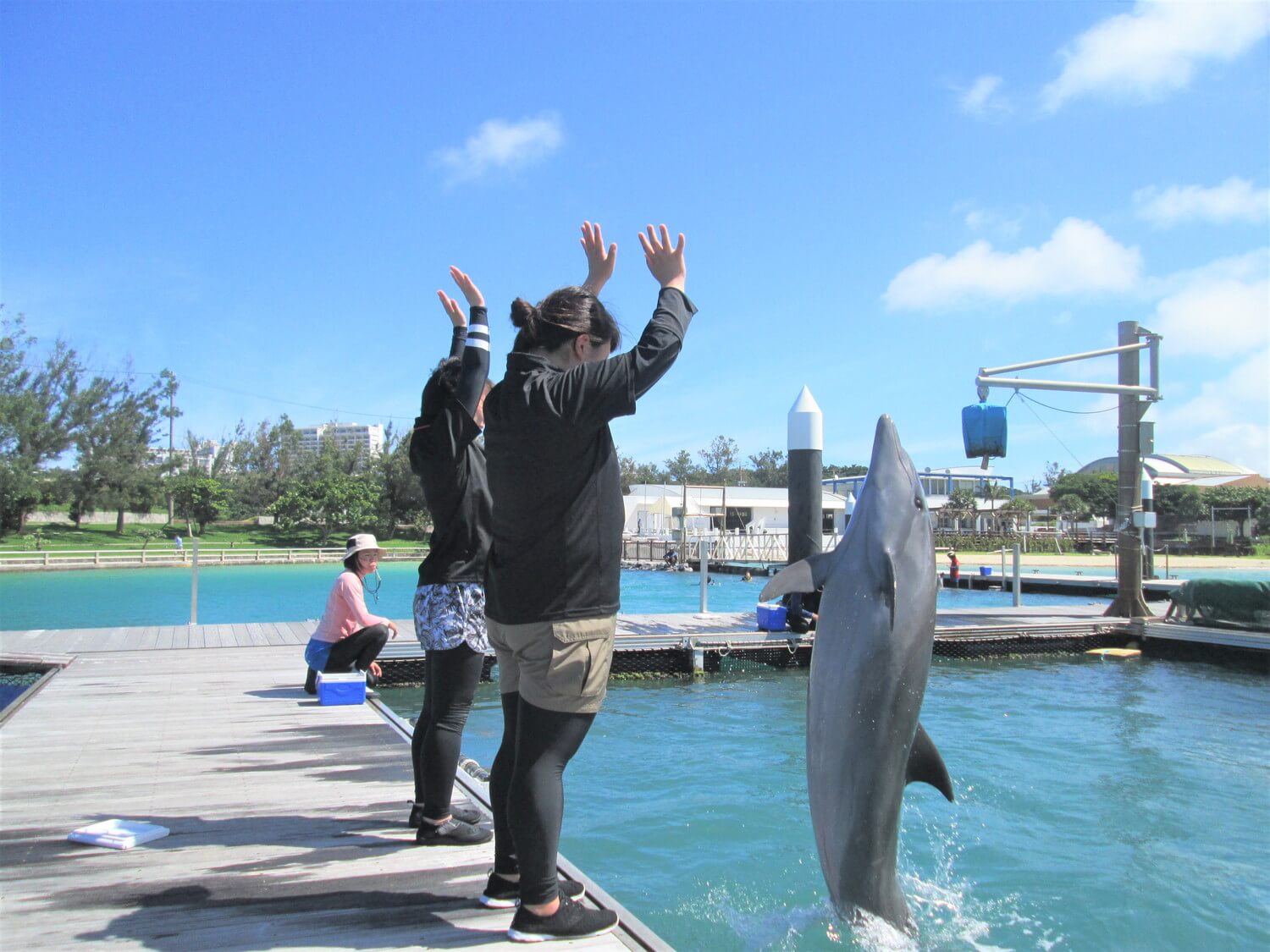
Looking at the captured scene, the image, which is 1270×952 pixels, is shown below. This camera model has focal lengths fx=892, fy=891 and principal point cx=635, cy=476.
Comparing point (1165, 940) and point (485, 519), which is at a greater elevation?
point (485, 519)

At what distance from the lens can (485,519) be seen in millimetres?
3467

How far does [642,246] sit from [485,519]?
1375 millimetres

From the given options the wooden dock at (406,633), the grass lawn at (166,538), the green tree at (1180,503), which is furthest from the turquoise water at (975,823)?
the green tree at (1180,503)

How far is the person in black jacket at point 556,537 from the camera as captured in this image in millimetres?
2334

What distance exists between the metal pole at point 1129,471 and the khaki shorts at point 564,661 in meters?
14.2

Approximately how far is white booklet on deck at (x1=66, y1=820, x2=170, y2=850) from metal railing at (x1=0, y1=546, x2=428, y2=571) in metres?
38.7

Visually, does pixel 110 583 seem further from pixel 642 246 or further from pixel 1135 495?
Result: pixel 642 246

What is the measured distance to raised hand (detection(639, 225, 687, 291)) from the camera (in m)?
2.50

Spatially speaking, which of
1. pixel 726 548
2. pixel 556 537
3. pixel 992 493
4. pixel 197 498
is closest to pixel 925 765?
pixel 556 537

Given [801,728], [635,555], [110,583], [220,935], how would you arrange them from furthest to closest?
1. [635,555]
2. [110,583]
3. [801,728]
4. [220,935]

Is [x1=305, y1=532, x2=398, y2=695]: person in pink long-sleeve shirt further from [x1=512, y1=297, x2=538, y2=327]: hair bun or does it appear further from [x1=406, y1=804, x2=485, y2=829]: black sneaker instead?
[x1=512, y1=297, x2=538, y2=327]: hair bun

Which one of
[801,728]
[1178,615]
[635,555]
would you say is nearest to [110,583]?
[635,555]

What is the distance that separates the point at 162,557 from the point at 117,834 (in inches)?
1666

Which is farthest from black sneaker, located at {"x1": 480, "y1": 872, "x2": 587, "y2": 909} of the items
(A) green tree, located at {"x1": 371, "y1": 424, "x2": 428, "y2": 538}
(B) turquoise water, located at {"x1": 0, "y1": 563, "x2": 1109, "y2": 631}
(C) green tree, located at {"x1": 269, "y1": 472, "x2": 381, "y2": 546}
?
(A) green tree, located at {"x1": 371, "y1": 424, "x2": 428, "y2": 538}
